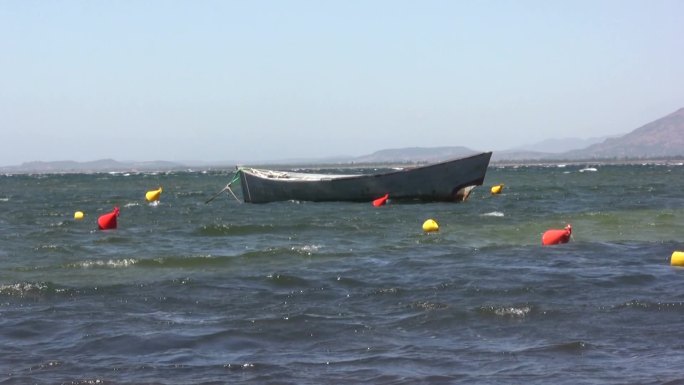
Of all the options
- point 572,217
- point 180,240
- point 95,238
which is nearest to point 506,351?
point 180,240

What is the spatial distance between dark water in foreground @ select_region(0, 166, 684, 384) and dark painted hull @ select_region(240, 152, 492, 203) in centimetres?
927

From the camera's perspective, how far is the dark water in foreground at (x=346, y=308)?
898 cm

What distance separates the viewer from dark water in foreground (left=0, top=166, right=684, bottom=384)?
8.98 metres

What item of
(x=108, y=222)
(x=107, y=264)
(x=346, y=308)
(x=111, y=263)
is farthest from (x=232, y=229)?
(x=346, y=308)

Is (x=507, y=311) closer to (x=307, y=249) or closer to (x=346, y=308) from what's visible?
(x=346, y=308)

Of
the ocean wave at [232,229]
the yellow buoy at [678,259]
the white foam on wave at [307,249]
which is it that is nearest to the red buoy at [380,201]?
the ocean wave at [232,229]

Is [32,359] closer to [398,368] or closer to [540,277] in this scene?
[398,368]

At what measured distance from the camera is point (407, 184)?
112ft

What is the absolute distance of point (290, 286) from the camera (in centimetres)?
1430

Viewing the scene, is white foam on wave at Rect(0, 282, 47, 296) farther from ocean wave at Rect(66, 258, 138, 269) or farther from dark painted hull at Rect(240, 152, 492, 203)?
dark painted hull at Rect(240, 152, 492, 203)

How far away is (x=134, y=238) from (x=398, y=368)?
15.7 meters

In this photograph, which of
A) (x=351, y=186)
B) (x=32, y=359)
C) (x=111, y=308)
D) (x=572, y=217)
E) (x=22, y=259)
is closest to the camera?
(x=32, y=359)

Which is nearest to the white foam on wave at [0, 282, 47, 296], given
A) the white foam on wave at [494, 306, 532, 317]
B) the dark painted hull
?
the white foam on wave at [494, 306, 532, 317]

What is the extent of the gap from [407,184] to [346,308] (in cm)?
2198
